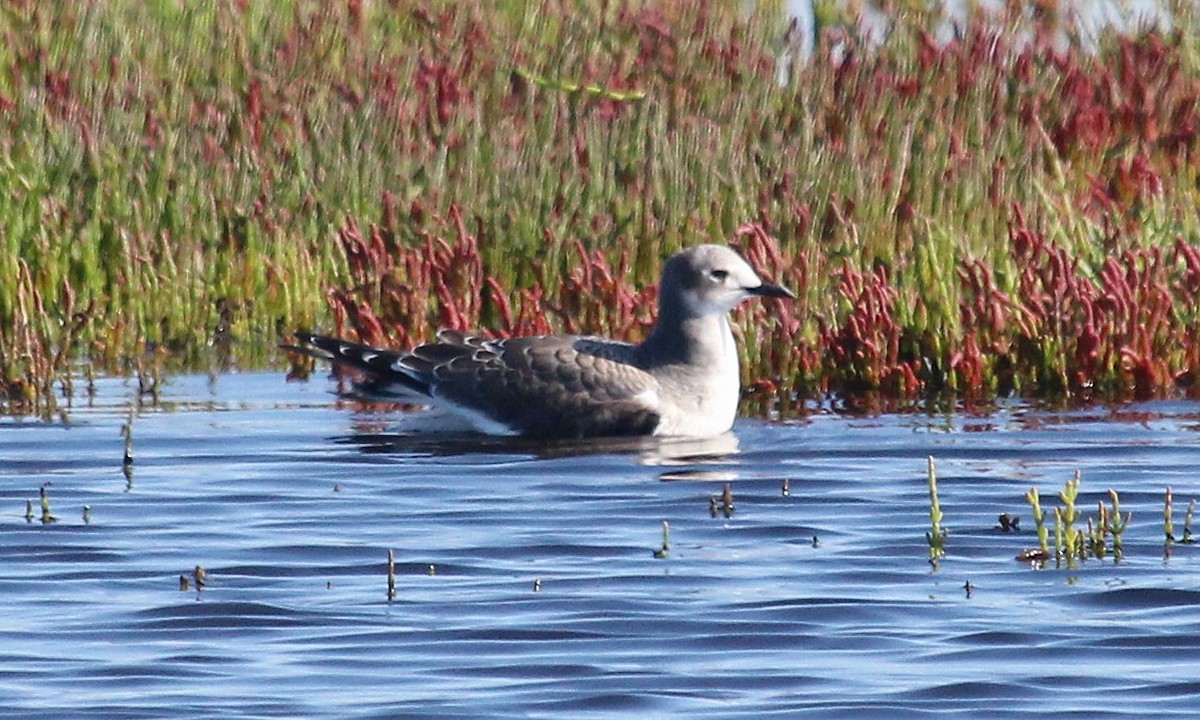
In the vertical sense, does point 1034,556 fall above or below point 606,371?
below

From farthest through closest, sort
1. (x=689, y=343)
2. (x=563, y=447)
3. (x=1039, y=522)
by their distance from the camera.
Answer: (x=689, y=343), (x=563, y=447), (x=1039, y=522)

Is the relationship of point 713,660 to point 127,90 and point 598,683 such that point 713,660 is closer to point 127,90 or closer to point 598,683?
point 598,683

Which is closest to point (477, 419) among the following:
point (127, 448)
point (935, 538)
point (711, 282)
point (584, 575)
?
A: point (711, 282)

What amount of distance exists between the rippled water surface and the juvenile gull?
0.19 meters

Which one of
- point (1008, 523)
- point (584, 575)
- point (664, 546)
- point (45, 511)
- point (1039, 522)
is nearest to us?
point (1039, 522)

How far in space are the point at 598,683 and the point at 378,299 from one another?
252 inches

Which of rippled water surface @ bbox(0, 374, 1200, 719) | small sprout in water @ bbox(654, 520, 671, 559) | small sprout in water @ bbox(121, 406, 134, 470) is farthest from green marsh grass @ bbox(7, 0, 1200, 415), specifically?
small sprout in water @ bbox(654, 520, 671, 559)

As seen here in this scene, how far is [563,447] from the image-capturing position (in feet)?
36.5

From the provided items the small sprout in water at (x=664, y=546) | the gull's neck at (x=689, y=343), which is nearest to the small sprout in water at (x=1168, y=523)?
the small sprout in water at (x=664, y=546)

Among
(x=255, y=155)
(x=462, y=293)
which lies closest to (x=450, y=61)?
(x=255, y=155)

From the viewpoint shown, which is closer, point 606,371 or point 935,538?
point 935,538

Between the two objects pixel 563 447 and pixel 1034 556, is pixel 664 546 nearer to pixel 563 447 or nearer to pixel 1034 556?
pixel 1034 556

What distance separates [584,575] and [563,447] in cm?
288

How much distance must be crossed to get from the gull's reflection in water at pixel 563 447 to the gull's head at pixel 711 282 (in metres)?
0.58
